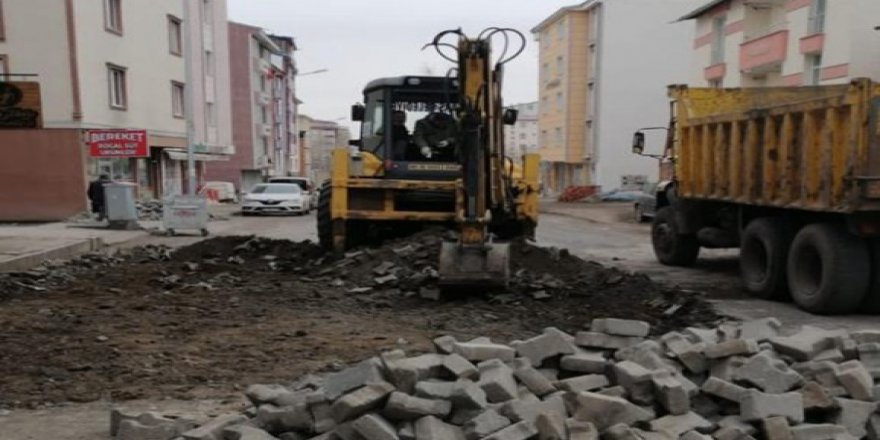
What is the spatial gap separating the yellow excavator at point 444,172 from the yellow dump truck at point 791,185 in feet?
8.47

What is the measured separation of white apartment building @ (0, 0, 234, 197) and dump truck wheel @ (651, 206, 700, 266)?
15696mm

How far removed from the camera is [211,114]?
118 feet

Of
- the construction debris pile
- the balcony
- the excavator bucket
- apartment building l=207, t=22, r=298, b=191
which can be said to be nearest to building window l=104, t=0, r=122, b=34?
the construction debris pile

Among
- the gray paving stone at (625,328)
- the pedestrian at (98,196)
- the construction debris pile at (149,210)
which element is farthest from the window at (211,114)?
the gray paving stone at (625,328)

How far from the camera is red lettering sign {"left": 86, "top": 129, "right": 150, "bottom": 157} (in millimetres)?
21172

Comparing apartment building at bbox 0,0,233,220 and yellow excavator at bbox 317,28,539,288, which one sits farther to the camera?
apartment building at bbox 0,0,233,220

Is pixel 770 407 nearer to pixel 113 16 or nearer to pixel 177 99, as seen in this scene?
pixel 113 16

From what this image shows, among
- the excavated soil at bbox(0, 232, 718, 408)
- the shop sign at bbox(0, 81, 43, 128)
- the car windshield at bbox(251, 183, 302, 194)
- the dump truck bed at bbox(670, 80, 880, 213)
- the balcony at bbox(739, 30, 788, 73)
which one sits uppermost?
the balcony at bbox(739, 30, 788, 73)

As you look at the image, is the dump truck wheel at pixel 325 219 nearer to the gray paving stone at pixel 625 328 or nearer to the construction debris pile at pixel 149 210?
the gray paving stone at pixel 625 328

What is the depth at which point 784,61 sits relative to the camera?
2514 cm

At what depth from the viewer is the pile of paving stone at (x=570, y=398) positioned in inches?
153

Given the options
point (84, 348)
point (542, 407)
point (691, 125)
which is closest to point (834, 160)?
point (691, 125)

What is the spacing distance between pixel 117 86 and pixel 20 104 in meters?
4.54

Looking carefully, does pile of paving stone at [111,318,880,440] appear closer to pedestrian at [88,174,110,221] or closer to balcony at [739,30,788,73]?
pedestrian at [88,174,110,221]
